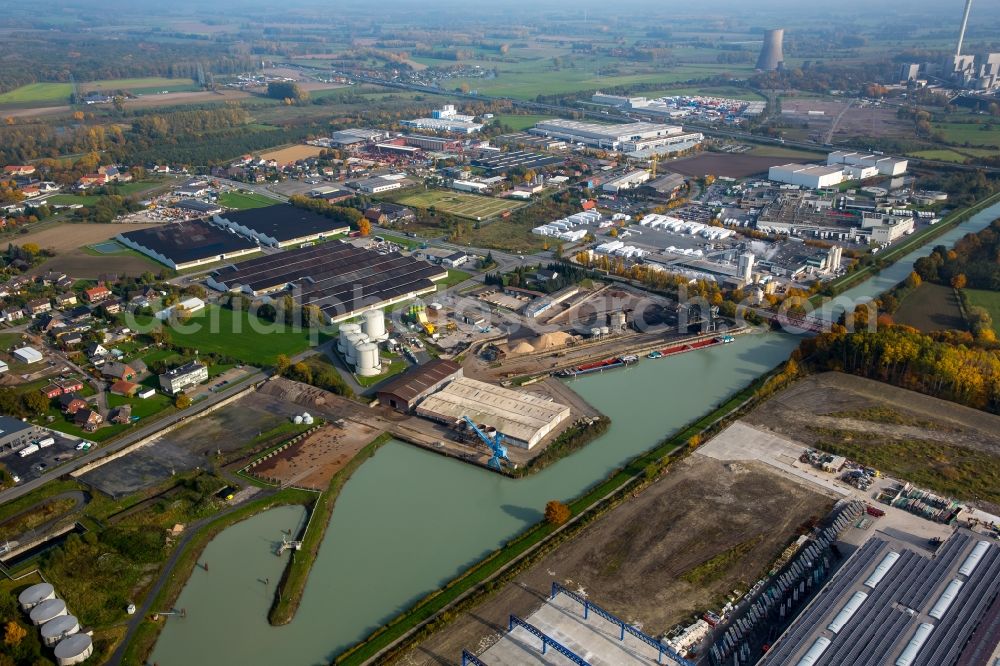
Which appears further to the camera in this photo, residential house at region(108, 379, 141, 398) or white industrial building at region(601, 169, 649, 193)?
white industrial building at region(601, 169, 649, 193)

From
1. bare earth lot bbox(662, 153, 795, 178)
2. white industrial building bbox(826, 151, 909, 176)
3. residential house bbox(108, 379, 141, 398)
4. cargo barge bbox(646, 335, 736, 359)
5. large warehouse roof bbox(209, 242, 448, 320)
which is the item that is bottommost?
residential house bbox(108, 379, 141, 398)

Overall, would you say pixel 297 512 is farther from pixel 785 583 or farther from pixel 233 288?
pixel 233 288

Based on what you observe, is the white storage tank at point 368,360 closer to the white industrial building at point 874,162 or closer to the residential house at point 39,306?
the residential house at point 39,306

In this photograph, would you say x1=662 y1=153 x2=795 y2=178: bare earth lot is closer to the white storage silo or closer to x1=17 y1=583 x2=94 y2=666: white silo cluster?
the white storage silo

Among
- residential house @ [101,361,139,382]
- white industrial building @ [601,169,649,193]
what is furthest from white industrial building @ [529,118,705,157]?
residential house @ [101,361,139,382]

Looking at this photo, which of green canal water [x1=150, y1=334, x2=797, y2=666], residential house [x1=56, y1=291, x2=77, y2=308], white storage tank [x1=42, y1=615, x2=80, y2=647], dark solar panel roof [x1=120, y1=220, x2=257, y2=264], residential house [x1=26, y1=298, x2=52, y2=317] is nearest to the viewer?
white storage tank [x1=42, y1=615, x2=80, y2=647]

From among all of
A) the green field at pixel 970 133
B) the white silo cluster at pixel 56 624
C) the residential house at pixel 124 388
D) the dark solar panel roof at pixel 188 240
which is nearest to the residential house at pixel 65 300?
the dark solar panel roof at pixel 188 240

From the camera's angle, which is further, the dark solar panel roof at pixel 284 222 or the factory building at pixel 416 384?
the dark solar panel roof at pixel 284 222
